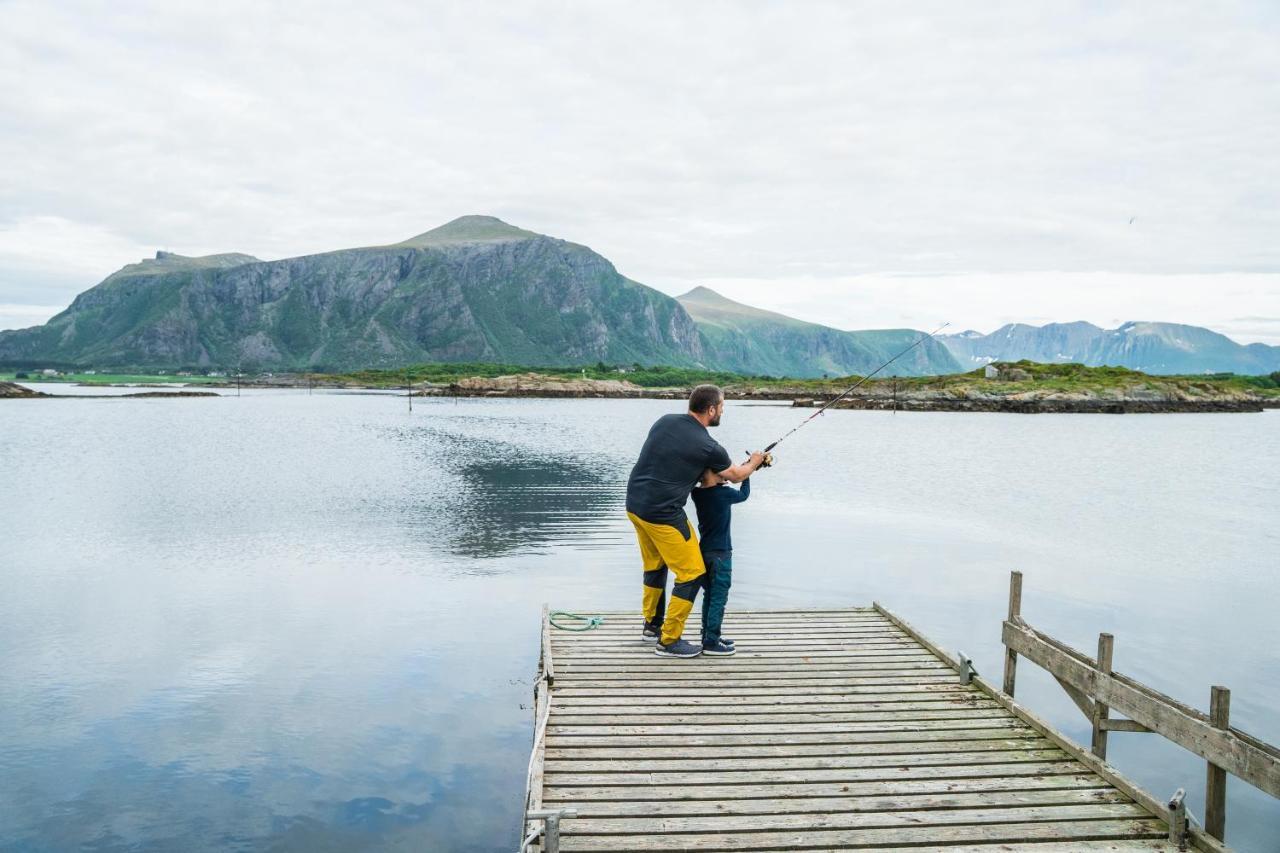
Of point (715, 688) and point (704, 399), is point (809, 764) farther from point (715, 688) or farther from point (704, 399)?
point (704, 399)

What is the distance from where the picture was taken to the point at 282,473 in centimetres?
3584

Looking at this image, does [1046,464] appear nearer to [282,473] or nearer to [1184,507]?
[1184,507]

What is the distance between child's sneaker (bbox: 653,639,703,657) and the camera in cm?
951

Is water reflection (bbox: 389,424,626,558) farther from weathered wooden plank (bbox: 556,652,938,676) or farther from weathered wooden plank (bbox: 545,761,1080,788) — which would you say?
weathered wooden plank (bbox: 545,761,1080,788)

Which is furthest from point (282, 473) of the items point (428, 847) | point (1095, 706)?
point (1095, 706)

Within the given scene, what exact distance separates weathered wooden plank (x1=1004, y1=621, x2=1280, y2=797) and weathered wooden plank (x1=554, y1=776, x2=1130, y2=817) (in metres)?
0.74

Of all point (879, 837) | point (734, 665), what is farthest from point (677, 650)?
point (879, 837)

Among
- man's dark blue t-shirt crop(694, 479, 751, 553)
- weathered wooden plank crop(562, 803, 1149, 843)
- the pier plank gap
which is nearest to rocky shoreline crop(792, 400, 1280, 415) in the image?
man's dark blue t-shirt crop(694, 479, 751, 553)

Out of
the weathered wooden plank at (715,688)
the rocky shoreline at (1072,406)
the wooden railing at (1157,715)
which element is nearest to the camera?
the wooden railing at (1157,715)

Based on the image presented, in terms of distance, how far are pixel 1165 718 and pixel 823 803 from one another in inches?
117

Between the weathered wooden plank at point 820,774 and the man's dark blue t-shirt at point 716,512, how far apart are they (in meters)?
2.66

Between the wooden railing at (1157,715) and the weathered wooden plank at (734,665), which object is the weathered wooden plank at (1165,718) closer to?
the wooden railing at (1157,715)

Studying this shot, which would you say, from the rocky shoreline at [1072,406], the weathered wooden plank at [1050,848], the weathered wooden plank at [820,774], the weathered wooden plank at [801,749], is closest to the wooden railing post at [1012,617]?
the weathered wooden plank at [801,749]

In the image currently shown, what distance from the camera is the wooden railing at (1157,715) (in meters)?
5.90
